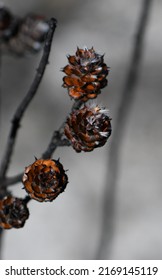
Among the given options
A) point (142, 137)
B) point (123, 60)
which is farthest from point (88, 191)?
point (123, 60)

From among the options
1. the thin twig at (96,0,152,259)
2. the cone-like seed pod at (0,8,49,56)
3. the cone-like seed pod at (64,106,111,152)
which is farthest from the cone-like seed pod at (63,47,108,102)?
the thin twig at (96,0,152,259)

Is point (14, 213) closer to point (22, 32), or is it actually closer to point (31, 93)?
point (31, 93)

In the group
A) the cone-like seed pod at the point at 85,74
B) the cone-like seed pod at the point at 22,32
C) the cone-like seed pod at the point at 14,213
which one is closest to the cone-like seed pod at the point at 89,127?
the cone-like seed pod at the point at 85,74

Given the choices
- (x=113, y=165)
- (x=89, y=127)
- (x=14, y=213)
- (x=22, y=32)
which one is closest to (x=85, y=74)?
(x=89, y=127)

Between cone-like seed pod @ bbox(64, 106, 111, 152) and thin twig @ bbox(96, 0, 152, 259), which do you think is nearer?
cone-like seed pod @ bbox(64, 106, 111, 152)

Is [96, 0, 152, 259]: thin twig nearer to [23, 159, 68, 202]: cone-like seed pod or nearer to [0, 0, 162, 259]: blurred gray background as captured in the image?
[0, 0, 162, 259]: blurred gray background

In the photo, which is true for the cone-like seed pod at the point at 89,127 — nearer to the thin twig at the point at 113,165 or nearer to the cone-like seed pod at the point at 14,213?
the cone-like seed pod at the point at 14,213
